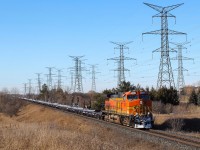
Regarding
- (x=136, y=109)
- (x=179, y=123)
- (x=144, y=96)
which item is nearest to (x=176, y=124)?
(x=179, y=123)

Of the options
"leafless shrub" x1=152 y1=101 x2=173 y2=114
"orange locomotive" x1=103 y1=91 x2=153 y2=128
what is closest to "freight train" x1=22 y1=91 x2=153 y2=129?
"orange locomotive" x1=103 y1=91 x2=153 y2=128

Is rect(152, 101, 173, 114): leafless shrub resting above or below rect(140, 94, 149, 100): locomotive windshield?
below

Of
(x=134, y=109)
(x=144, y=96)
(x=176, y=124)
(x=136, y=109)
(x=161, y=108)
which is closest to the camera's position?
(x=136, y=109)

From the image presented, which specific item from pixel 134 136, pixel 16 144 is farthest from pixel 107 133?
pixel 16 144

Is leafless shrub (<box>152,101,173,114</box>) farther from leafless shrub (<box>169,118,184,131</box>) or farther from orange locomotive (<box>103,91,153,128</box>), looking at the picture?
orange locomotive (<box>103,91,153,128</box>)

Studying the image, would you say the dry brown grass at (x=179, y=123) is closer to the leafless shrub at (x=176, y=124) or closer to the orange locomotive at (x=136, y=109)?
the leafless shrub at (x=176, y=124)

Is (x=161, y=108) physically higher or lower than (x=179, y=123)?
higher

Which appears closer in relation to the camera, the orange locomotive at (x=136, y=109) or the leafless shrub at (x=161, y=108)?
the orange locomotive at (x=136, y=109)

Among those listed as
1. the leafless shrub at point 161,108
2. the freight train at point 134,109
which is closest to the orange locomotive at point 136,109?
the freight train at point 134,109

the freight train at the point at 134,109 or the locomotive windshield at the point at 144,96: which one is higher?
the locomotive windshield at the point at 144,96

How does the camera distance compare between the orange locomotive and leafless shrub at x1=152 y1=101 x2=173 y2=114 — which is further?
leafless shrub at x1=152 y1=101 x2=173 y2=114

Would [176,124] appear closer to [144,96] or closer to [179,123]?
[179,123]

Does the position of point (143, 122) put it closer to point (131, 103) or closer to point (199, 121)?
point (131, 103)

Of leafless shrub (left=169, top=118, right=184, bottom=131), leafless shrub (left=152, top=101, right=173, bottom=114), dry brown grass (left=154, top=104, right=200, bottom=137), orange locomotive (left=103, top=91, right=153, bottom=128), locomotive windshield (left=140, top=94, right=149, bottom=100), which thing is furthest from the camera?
leafless shrub (left=152, top=101, right=173, bottom=114)
